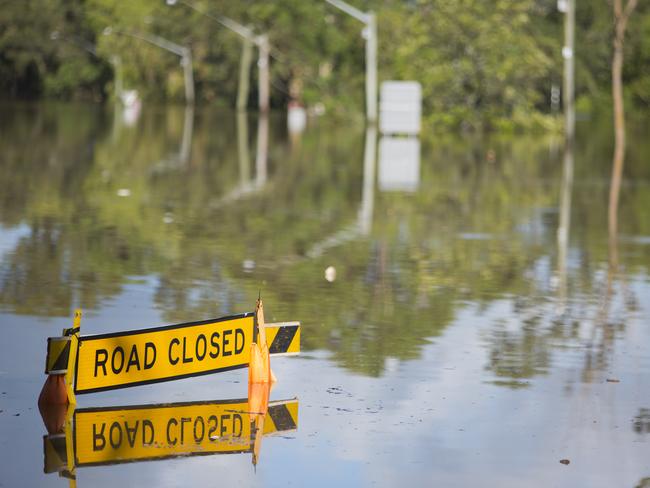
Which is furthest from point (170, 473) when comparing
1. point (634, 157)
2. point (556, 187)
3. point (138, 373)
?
point (634, 157)

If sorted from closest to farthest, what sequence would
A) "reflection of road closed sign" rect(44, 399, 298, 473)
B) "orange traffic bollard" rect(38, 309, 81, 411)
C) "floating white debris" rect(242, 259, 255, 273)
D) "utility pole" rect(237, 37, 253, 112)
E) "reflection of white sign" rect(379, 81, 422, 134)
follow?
"reflection of road closed sign" rect(44, 399, 298, 473)
"orange traffic bollard" rect(38, 309, 81, 411)
"floating white debris" rect(242, 259, 255, 273)
"reflection of white sign" rect(379, 81, 422, 134)
"utility pole" rect(237, 37, 253, 112)

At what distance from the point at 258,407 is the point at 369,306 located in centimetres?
494

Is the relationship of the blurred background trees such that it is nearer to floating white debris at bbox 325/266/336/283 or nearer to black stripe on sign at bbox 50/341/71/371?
floating white debris at bbox 325/266/336/283

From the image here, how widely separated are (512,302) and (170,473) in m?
7.55

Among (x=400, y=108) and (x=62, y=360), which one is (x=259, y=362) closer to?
(x=62, y=360)

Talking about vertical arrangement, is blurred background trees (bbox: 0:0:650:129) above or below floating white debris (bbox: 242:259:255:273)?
above

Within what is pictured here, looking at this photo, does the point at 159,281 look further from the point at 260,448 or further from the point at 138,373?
the point at 260,448

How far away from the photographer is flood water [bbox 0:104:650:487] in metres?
8.97

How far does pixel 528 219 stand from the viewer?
82.2 feet

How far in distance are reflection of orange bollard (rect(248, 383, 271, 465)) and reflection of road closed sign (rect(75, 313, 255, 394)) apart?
0.19 metres

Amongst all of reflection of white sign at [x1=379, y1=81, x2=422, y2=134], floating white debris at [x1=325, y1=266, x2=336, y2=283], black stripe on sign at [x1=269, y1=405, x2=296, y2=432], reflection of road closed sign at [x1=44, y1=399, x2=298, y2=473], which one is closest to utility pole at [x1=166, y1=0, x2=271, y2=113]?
reflection of white sign at [x1=379, y1=81, x2=422, y2=134]

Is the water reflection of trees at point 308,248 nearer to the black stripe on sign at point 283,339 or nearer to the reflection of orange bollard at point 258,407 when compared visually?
the black stripe on sign at point 283,339

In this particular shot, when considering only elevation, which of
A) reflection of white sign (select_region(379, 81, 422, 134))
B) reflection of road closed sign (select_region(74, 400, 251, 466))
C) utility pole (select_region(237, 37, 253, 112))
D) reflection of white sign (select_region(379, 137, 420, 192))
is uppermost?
utility pole (select_region(237, 37, 253, 112))

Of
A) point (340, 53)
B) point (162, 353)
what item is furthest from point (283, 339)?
point (340, 53)
